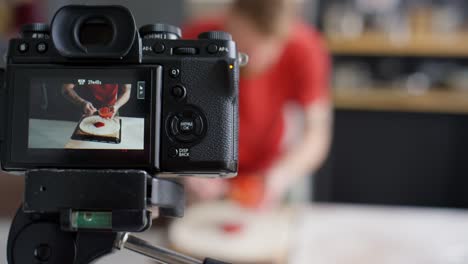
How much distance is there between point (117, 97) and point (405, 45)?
2.42 metres

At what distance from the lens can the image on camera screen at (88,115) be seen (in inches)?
22.0

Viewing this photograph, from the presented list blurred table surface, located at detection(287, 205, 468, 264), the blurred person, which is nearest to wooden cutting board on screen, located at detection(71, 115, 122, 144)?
blurred table surface, located at detection(287, 205, 468, 264)

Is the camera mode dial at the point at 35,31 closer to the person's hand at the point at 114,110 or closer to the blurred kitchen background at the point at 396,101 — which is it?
the person's hand at the point at 114,110

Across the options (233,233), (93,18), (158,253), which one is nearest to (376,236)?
(233,233)

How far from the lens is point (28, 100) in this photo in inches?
22.3

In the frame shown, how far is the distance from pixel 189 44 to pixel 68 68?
0.36ft

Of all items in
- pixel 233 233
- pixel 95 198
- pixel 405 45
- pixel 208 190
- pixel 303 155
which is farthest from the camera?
pixel 405 45

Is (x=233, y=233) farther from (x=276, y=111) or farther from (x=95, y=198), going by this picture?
(x=95, y=198)

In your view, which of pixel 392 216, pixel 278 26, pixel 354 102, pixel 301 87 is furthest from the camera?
pixel 354 102

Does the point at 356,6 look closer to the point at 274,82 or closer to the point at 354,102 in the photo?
the point at 354,102

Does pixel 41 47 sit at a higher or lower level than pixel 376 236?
higher

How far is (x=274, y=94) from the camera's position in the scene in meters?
1.83

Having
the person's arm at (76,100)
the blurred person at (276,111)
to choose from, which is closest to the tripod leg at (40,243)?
the person's arm at (76,100)

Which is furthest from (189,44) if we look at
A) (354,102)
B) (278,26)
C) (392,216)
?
(354,102)
